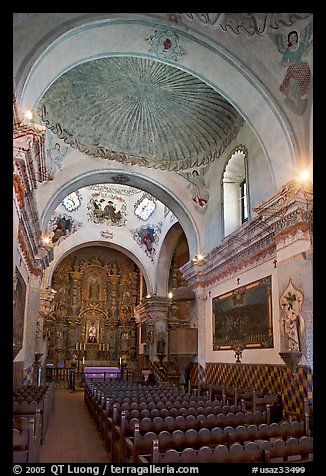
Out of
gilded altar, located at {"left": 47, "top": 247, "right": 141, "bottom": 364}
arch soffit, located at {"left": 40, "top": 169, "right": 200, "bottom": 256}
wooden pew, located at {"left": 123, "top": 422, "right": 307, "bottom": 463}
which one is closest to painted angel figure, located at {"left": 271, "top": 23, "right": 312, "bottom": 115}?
wooden pew, located at {"left": 123, "top": 422, "right": 307, "bottom": 463}

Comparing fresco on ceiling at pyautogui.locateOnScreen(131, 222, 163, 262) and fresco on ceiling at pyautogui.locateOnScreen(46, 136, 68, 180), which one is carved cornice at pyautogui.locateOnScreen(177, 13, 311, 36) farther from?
fresco on ceiling at pyautogui.locateOnScreen(131, 222, 163, 262)

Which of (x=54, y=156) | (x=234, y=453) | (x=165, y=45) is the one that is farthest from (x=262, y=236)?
(x=54, y=156)

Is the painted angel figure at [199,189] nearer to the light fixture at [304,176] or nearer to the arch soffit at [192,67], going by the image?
the arch soffit at [192,67]

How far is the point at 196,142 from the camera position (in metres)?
15.5

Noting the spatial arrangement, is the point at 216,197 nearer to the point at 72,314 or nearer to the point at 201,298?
the point at 201,298

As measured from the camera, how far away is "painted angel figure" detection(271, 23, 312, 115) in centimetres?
861

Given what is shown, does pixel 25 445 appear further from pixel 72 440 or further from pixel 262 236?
pixel 262 236

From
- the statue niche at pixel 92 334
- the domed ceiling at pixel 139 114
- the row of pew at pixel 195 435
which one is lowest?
the statue niche at pixel 92 334

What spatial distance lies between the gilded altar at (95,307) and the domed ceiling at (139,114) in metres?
12.7

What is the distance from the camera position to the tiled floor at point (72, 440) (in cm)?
650

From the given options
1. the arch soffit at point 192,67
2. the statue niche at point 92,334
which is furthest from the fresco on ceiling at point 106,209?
the arch soffit at point 192,67
